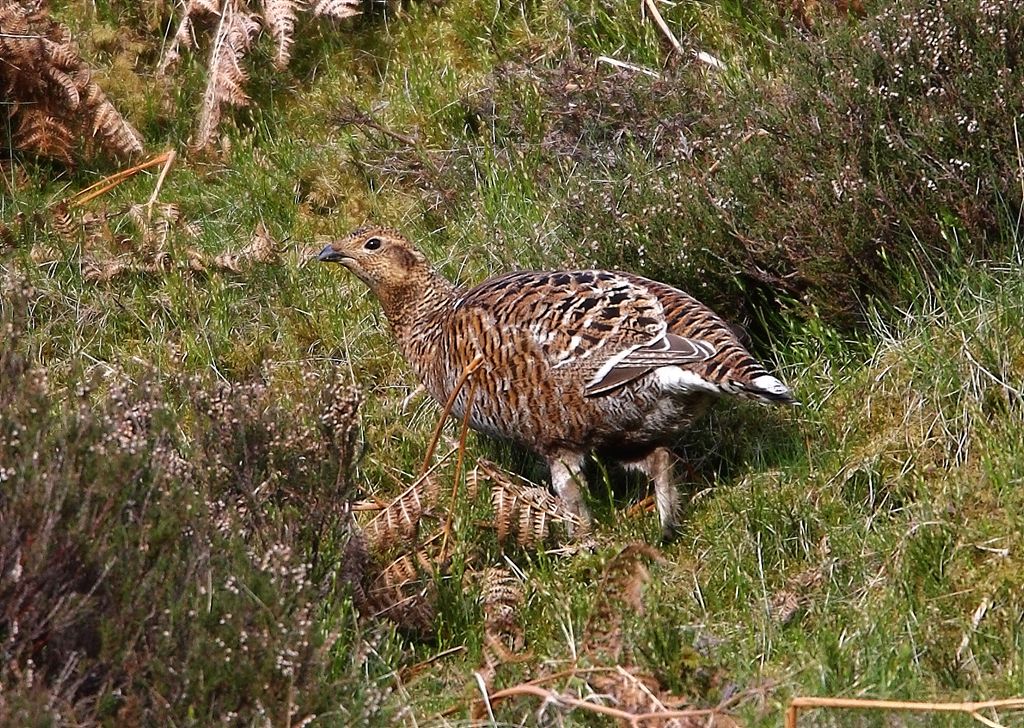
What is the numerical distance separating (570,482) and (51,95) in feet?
12.5

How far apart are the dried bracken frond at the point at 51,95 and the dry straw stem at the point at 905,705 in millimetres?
5044

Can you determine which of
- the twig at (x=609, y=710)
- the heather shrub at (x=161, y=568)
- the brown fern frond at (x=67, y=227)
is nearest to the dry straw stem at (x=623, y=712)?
the twig at (x=609, y=710)

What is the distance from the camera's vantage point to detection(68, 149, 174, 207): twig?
7.56m

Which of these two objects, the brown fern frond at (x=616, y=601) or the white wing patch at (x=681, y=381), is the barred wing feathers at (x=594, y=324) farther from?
the brown fern frond at (x=616, y=601)

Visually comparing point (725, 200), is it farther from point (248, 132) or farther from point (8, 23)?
point (8, 23)

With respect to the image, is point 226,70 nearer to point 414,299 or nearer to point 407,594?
point 414,299

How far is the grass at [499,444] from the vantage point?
3.95 m

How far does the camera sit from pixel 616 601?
461cm

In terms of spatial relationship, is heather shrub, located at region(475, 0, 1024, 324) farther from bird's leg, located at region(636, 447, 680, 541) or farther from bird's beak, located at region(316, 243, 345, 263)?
bird's beak, located at region(316, 243, 345, 263)

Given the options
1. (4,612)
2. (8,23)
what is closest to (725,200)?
(4,612)

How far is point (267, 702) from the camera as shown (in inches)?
153

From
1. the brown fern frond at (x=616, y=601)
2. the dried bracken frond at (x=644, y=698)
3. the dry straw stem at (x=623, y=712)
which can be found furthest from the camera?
the brown fern frond at (x=616, y=601)

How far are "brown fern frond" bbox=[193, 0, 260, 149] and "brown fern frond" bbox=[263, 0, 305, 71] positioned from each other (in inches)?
4.7

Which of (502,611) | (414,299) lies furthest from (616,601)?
(414,299)
